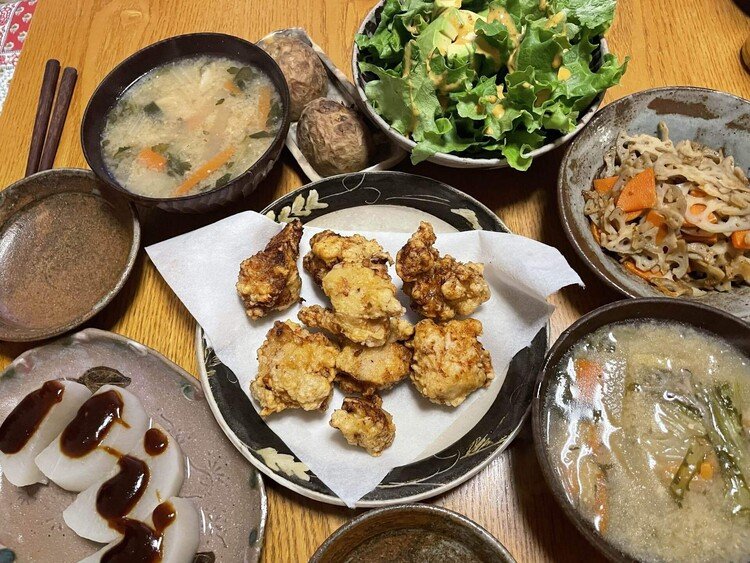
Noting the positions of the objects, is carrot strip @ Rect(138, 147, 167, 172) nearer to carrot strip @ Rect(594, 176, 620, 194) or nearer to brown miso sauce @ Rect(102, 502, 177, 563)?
brown miso sauce @ Rect(102, 502, 177, 563)

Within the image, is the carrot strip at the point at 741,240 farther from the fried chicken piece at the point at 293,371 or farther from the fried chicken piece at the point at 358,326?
the fried chicken piece at the point at 293,371

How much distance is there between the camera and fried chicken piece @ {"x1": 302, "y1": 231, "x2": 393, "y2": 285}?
2.11 m

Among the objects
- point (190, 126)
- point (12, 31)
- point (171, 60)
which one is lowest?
point (190, 126)

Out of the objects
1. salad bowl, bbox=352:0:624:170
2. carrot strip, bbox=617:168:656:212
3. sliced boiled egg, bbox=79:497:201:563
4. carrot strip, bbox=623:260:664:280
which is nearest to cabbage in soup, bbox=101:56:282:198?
salad bowl, bbox=352:0:624:170

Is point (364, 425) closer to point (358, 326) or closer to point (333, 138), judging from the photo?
point (358, 326)

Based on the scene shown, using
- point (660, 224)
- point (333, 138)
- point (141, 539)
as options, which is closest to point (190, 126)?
point (333, 138)

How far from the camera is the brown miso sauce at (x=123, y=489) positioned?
1.99 meters

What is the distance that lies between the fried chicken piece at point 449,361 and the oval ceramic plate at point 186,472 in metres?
0.73

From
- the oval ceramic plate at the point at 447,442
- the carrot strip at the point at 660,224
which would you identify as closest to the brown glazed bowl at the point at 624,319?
the oval ceramic plate at the point at 447,442

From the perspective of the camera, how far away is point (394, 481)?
6.11 feet

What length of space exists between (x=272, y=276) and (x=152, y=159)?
3.36 feet

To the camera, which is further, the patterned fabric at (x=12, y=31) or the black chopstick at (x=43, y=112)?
the patterned fabric at (x=12, y=31)

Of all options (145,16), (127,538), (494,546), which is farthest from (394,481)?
(145,16)

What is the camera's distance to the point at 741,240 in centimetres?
214
